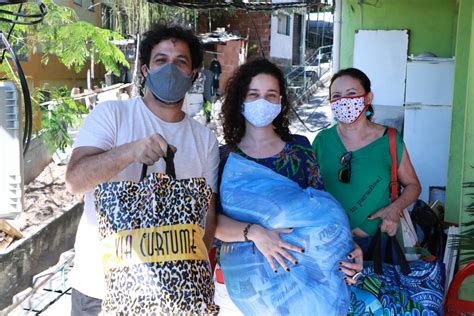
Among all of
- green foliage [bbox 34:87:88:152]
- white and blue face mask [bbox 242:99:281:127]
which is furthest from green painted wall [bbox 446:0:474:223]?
green foliage [bbox 34:87:88:152]

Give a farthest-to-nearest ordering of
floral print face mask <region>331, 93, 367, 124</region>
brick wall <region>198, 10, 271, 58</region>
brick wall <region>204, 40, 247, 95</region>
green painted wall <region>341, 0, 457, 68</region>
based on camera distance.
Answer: brick wall <region>198, 10, 271, 58</region>, brick wall <region>204, 40, 247, 95</region>, green painted wall <region>341, 0, 457, 68</region>, floral print face mask <region>331, 93, 367, 124</region>

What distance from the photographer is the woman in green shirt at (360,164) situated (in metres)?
2.58

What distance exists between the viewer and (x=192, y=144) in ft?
7.02

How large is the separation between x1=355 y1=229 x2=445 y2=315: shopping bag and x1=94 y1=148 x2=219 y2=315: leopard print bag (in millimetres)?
873

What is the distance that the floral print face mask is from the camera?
9.11 ft

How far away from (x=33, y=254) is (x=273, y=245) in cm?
591

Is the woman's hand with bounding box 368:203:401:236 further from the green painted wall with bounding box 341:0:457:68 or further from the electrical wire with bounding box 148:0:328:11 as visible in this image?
the green painted wall with bounding box 341:0:457:68

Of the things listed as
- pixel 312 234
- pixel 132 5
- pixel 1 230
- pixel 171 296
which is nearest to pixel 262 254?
pixel 312 234

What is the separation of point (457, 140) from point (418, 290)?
248cm

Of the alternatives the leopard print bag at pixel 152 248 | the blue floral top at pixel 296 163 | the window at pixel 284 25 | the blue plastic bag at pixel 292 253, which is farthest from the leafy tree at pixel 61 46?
the window at pixel 284 25

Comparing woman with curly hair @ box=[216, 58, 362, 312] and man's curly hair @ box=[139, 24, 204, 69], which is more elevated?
man's curly hair @ box=[139, 24, 204, 69]

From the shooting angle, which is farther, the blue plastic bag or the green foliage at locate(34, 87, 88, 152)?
the green foliage at locate(34, 87, 88, 152)

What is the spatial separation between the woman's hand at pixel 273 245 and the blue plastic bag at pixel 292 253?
22 millimetres

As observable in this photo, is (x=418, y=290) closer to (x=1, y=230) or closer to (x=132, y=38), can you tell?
(x=1, y=230)
